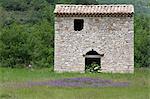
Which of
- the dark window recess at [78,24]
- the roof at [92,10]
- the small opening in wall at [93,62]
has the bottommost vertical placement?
the small opening in wall at [93,62]

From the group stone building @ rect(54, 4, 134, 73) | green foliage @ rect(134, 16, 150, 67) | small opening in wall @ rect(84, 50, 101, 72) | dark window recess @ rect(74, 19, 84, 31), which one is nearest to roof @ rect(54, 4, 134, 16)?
stone building @ rect(54, 4, 134, 73)

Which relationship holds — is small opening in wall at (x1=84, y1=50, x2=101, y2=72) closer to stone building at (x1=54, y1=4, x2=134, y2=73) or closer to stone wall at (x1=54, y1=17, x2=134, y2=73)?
stone building at (x1=54, y1=4, x2=134, y2=73)

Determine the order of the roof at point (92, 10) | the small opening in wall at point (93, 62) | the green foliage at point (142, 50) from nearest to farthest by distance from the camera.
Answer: the roof at point (92, 10) → the small opening in wall at point (93, 62) → the green foliage at point (142, 50)

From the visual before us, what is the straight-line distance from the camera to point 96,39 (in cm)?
3475

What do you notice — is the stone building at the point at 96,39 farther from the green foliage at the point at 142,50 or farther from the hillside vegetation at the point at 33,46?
the green foliage at the point at 142,50

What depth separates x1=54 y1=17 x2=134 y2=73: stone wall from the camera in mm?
34469

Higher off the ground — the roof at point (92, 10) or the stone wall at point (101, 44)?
the roof at point (92, 10)

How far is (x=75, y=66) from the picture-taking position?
113ft

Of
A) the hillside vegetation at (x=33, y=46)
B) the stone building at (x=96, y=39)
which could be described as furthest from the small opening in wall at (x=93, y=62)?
the hillside vegetation at (x=33, y=46)

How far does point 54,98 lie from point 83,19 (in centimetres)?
1866

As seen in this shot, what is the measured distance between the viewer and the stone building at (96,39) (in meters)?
34.4

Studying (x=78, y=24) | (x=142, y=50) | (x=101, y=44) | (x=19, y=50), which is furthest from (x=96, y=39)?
(x=142, y=50)

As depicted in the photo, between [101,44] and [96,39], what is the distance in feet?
1.56

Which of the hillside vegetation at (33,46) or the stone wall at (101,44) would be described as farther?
the hillside vegetation at (33,46)
